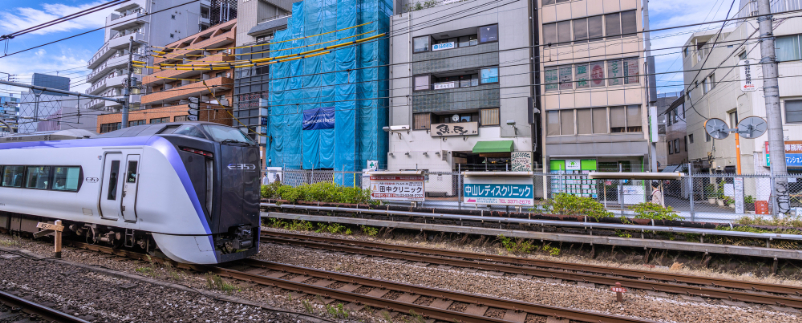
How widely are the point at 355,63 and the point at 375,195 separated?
17168 mm

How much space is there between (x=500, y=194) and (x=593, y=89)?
1525cm

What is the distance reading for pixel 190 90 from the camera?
3953cm

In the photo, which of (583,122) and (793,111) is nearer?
(793,111)

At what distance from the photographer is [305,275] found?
7.86 meters

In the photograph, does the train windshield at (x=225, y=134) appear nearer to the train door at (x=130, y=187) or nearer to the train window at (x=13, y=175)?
the train door at (x=130, y=187)

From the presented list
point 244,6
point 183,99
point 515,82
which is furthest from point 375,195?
point 183,99

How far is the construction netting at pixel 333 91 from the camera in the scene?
29.0 metres

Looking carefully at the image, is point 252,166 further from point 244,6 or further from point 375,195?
point 244,6

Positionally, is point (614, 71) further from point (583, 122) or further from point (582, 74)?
point (583, 122)

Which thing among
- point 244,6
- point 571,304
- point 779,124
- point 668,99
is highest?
point 244,6

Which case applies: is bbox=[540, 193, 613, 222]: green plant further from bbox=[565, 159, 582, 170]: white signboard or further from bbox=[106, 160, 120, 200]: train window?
bbox=[565, 159, 582, 170]: white signboard

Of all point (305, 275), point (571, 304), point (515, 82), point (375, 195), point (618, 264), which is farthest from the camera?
point (515, 82)

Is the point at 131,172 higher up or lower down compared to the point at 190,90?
lower down

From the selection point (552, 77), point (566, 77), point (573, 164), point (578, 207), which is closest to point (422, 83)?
point (552, 77)
